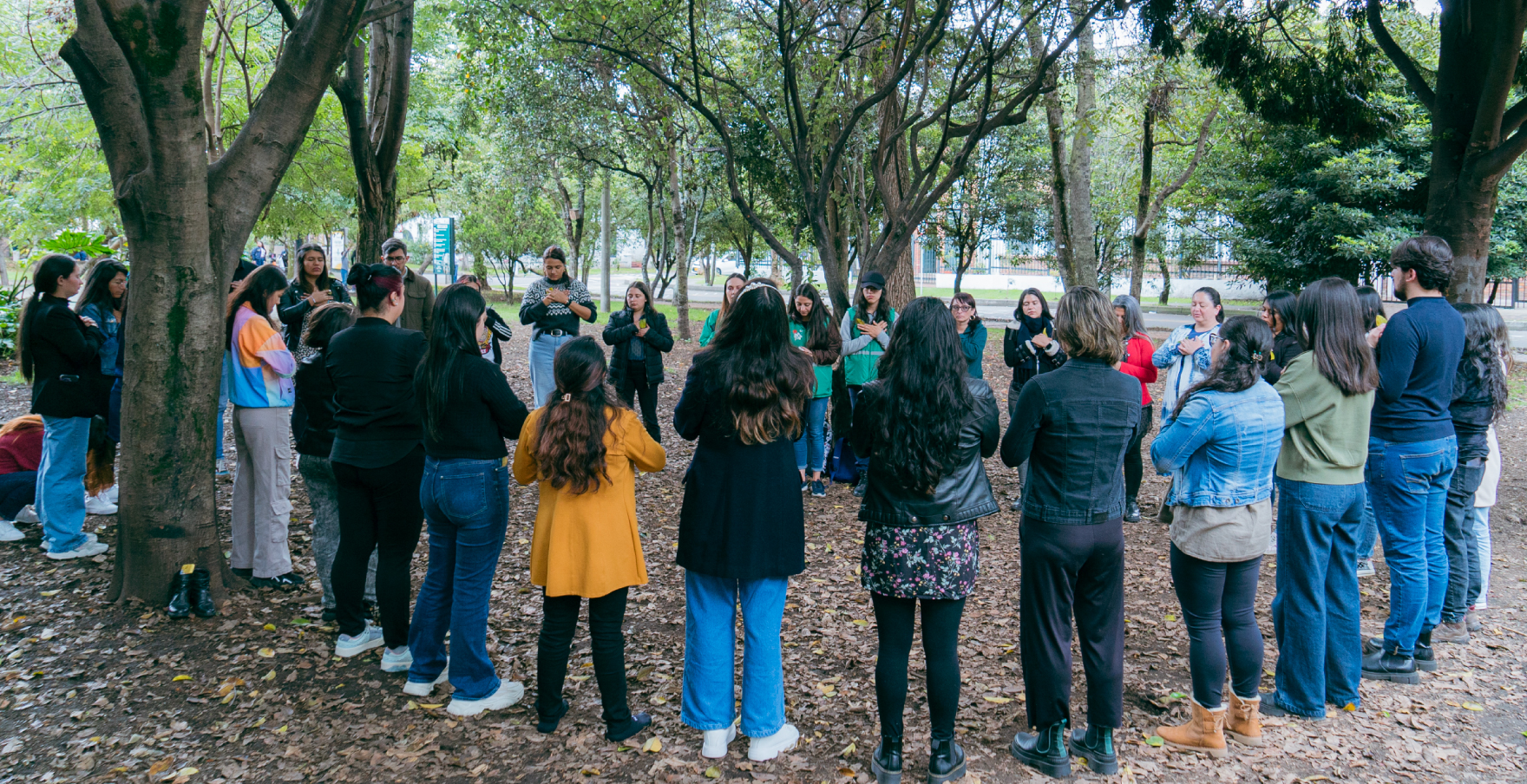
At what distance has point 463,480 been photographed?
11.9ft

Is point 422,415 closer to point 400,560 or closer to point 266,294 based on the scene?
point 400,560

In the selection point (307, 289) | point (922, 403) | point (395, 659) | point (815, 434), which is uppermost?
point (307, 289)

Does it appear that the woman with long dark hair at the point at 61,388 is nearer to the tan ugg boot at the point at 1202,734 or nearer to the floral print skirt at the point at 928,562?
the floral print skirt at the point at 928,562

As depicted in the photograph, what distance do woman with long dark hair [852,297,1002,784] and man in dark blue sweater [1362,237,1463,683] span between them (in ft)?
8.06

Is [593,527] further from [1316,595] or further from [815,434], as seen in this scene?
[815,434]

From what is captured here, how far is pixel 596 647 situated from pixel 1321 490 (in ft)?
10.6

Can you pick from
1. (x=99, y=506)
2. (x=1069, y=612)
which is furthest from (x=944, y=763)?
(x=99, y=506)

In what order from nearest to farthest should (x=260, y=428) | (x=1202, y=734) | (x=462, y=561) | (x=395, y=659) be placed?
(x=1202, y=734) < (x=462, y=561) < (x=395, y=659) < (x=260, y=428)

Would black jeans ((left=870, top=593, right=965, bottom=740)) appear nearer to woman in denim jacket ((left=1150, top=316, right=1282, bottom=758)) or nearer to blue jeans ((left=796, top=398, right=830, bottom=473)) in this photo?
woman in denim jacket ((left=1150, top=316, right=1282, bottom=758))

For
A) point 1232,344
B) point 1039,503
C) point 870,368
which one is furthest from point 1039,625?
point 870,368

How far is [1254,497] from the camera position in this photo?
11.4 feet

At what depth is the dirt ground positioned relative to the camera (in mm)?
3473

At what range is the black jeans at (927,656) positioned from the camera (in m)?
3.26

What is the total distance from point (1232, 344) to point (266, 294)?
513 cm
